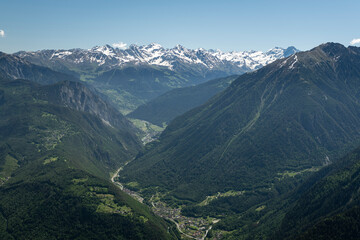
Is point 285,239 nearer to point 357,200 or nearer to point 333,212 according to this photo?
point 333,212

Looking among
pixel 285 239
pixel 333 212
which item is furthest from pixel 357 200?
pixel 285 239

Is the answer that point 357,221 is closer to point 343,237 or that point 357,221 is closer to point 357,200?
point 343,237

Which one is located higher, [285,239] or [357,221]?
[357,221]

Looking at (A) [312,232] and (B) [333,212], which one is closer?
(A) [312,232]

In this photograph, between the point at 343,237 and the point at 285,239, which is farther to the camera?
the point at 285,239

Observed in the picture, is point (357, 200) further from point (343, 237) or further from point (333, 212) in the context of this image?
point (343, 237)

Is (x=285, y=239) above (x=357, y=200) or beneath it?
beneath

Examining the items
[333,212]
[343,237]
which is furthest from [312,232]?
[333,212]

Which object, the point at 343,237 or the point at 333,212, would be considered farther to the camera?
the point at 333,212
